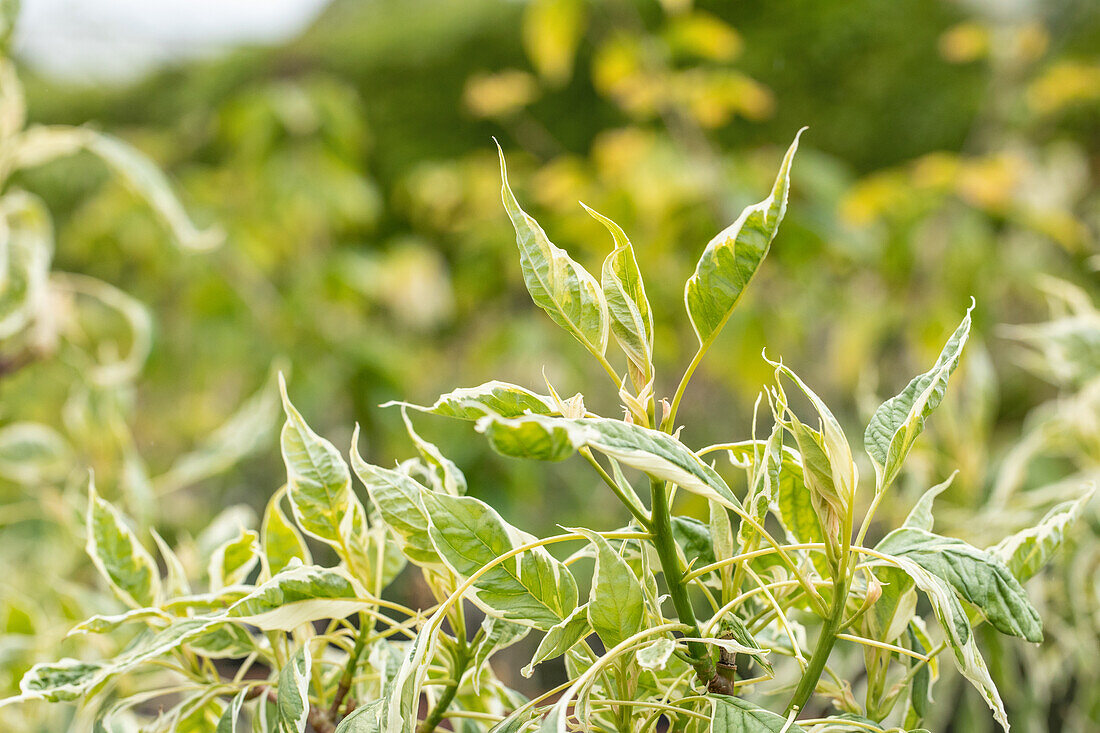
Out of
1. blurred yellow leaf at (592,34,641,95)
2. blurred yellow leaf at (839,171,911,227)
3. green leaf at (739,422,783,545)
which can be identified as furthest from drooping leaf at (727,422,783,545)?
blurred yellow leaf at (592,34,641,95)

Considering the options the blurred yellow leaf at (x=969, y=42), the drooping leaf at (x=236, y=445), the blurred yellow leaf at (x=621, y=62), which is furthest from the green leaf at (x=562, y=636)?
the blurred yellow leaf at (x=969, y=42)

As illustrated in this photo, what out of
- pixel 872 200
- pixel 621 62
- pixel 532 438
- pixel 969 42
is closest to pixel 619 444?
pixel 532 438

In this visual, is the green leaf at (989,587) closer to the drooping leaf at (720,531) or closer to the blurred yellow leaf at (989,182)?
the drooping leaf at (720,531)

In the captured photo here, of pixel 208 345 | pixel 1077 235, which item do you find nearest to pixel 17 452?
pixel 208 345

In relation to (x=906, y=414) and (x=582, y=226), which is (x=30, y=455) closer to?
(x=906, y=414)

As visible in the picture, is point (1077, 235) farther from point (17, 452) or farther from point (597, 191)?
point (17, 452)

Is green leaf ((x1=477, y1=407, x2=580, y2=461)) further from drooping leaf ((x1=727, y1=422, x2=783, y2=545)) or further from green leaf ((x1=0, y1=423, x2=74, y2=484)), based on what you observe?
green leaf ((x1=0, y1=423, x2=74, y2=484))
